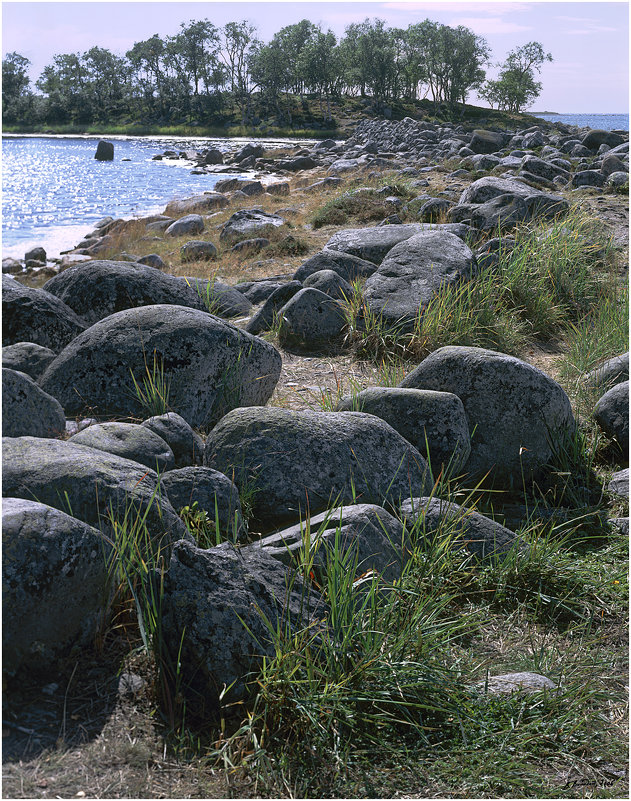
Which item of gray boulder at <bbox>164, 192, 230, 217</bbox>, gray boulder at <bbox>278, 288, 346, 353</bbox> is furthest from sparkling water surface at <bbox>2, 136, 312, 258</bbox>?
gray boulder at <bbox>278, 288, 346, 353</bbox>

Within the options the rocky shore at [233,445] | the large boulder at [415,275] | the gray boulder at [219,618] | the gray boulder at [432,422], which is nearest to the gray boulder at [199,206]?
the rocky shore at [233,445]

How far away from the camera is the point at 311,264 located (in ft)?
26.1

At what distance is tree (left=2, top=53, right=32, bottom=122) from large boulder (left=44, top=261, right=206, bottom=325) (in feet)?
153

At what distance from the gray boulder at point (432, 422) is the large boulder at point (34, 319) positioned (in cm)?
235

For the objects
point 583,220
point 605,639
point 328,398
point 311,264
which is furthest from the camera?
point 583,220

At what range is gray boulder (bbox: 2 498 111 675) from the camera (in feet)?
6.54

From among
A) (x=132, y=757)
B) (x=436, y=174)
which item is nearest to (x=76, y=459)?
(x=132, y=757)

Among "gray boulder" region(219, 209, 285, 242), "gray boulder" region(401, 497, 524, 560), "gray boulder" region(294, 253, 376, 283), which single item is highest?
"gray boulder" region(219, 209, 285, 242)

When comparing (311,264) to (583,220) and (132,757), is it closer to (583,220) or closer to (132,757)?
(583,220)

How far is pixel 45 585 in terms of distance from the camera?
80.3 inches

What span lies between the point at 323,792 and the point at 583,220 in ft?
27.0

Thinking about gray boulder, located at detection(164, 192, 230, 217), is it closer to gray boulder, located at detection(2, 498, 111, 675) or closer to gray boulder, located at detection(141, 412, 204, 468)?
gray boulder, located at detection(141, 412, 204, 468)

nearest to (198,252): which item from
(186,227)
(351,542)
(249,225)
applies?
(249,225)

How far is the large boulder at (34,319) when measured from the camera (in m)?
4.69
